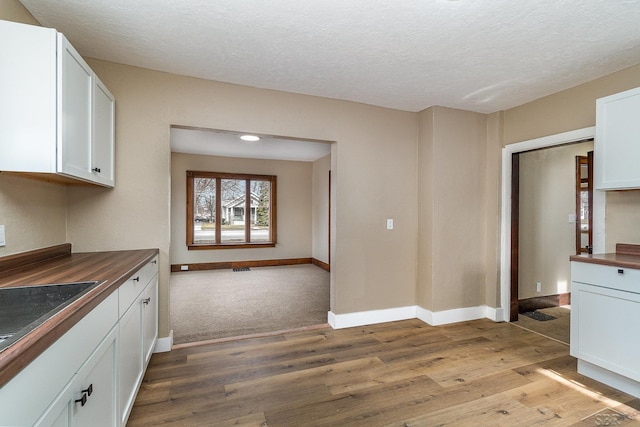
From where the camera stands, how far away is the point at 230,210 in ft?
22.8

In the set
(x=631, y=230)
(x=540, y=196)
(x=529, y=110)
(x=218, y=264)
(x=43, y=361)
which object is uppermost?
(x=529, y=110)

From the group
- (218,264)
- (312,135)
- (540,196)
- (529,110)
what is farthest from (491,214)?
(218,264)

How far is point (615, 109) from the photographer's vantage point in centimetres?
233

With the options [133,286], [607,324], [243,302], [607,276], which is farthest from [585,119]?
[243,302]

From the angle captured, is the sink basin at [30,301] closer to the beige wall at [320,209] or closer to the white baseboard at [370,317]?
the white baseboard at [370,317]

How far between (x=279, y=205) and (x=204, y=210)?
1.68 m

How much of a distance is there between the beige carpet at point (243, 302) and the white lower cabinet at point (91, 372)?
1193 millimetres

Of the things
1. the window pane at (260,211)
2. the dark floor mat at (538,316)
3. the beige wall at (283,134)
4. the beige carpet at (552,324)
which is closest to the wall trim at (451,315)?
the beige wall at (283,134)

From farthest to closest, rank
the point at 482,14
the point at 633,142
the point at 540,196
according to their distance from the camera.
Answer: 1. the point at 540,196
2. the point at 633,142
3. the point at 482,14

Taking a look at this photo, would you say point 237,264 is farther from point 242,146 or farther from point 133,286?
point 133,286

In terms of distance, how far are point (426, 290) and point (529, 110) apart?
2270 mm

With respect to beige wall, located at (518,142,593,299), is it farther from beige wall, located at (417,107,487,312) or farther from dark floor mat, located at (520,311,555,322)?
beige wall, located at (417,107,487,312)

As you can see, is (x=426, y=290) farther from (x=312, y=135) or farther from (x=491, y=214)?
(x=312, y=135)

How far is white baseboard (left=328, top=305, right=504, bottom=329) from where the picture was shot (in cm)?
334
